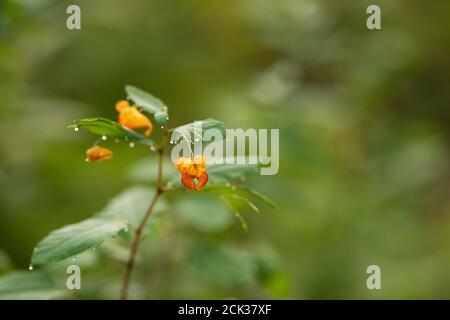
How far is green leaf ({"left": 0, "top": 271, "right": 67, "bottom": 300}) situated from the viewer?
44.5 inches

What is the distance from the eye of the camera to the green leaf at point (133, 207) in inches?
44.9

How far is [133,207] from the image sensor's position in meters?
1.21

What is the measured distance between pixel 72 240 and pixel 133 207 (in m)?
0.27

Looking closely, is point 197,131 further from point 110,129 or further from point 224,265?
Answer: point 224,265

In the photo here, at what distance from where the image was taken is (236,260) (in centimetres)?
130

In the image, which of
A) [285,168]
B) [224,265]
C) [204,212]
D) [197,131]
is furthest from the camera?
[285,168]

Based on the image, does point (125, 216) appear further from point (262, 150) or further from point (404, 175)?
point (404, 175)

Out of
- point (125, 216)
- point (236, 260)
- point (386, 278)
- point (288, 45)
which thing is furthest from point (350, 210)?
point (125, 216)

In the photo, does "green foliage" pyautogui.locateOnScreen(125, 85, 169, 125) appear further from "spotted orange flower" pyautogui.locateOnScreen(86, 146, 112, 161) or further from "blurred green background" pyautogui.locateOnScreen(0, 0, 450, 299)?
"blurred green background" pyautogui.locateOnScreen(0, 0, 450, 299)

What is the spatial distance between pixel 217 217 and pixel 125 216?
377 mm

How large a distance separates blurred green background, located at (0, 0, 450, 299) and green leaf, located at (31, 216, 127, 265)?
34cm

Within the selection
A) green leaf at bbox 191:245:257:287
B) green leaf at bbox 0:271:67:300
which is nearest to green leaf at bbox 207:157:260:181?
green leaf at bbox 191:245:257:287

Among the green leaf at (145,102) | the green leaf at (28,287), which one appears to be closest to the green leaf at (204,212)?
the green leaf at (28,287)

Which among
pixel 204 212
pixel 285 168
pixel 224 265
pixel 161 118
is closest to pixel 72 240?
pixel 161 118
